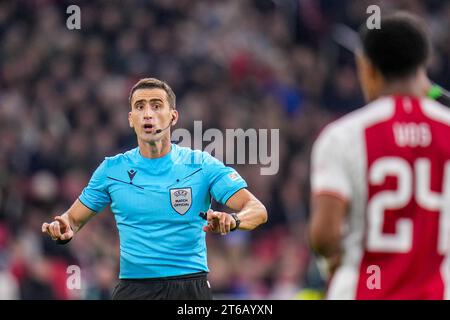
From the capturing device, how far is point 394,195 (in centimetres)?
413

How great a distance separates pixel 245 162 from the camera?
12.8m

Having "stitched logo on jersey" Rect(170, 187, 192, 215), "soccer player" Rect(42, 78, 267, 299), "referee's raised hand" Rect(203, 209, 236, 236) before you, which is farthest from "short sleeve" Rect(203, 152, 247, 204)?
"referee's raised hand" Rect(203, 209, 236, 236)

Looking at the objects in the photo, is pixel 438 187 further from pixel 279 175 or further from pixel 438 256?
pixel 279 175

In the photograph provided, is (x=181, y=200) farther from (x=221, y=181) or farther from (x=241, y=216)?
(x=241, y=216)

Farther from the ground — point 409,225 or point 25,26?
point 25,26

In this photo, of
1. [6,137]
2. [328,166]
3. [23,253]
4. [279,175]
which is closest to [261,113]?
[279,175]

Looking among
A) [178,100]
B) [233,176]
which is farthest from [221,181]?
[178,100]

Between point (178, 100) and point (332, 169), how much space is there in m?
10.3

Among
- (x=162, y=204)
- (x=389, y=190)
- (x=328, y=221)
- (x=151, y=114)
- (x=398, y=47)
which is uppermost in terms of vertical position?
(x=151, y=114)

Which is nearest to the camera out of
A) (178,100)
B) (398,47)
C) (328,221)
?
(328,221)

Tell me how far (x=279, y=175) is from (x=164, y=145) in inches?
265

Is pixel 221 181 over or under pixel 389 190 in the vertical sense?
over

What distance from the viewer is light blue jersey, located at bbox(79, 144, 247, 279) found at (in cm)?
652

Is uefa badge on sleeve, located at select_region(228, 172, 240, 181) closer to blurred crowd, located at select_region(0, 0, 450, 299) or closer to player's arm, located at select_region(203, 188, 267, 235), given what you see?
player's arm, located at select_region(203, 188, 267, 235)
